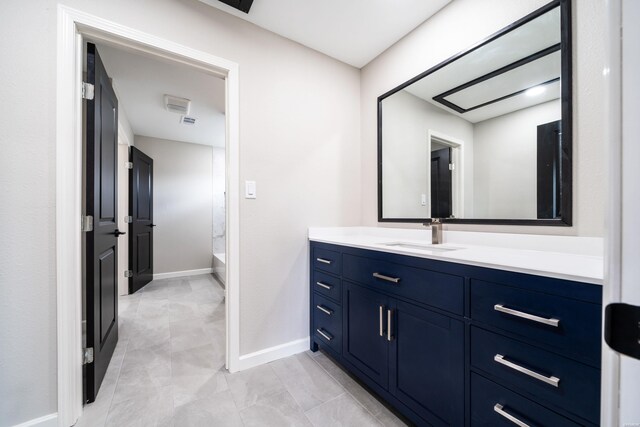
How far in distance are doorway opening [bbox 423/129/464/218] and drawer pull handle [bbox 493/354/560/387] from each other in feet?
2.98

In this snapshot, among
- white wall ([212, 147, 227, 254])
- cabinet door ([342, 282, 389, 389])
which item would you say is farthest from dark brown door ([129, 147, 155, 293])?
cabinet door ([342, 282, 389, 389])

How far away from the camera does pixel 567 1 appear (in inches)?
46.0

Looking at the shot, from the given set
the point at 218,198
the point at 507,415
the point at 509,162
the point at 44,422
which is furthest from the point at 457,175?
the point at 218,198

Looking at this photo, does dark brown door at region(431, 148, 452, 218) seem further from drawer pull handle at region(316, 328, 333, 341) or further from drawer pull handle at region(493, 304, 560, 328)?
drawer pull handle at region(316, 328, 333, 341)

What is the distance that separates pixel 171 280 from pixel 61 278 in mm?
3267

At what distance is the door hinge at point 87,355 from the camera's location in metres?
1.40

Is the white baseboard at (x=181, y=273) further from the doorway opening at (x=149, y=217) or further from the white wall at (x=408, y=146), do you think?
the white wall at (x=408, y=146)

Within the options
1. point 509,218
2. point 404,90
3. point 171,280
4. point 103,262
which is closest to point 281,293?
point 103,262

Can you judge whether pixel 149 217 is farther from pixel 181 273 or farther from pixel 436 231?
pixel 436 231

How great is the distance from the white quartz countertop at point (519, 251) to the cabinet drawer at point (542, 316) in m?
0.08

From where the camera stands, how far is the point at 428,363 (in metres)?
1.14

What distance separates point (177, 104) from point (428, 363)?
11.3ft

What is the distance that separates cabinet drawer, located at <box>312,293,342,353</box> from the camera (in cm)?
172

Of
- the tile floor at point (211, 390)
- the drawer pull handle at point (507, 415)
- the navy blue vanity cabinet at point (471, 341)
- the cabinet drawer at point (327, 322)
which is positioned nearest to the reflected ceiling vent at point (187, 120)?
the tile floor at point (211, 390)
